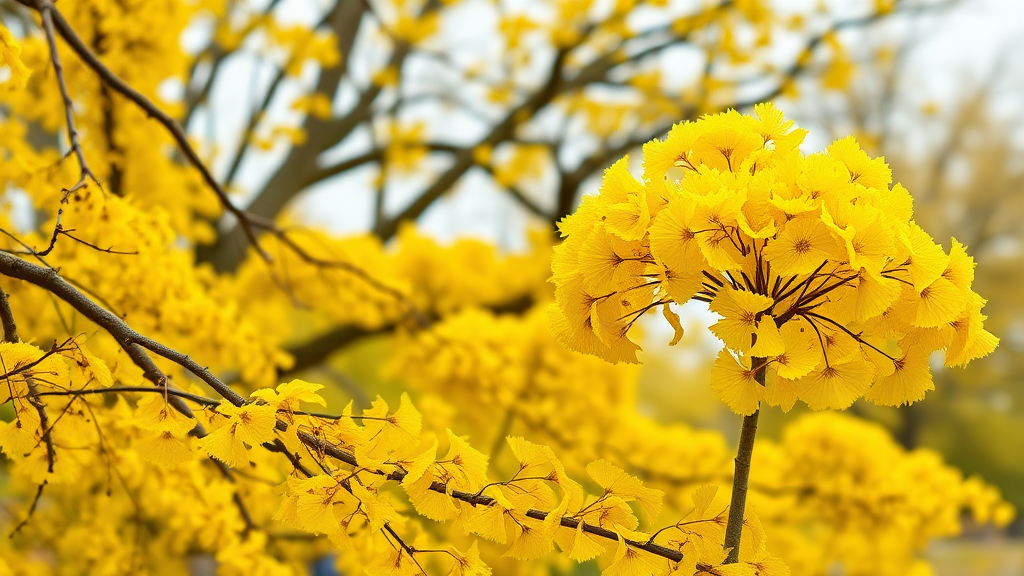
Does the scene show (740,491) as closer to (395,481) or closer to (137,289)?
(395,481)

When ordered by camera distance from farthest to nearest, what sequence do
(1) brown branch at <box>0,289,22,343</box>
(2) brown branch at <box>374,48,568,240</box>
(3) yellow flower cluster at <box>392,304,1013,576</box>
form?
1. (2) brown branch at <box>374,48,568,240</box>
2. (3) yellow flower cluster at <box>392,304,1013,576</box>
3. (1) brown branch at <box>0,289,22,343</box>

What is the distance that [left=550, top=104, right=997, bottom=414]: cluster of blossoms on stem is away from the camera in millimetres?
711

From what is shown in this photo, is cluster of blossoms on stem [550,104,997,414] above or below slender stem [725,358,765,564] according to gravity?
above

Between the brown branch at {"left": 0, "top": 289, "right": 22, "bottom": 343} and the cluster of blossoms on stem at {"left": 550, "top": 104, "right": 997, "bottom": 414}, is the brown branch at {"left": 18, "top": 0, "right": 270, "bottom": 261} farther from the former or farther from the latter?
the cluster of blossoms on stem at {"left": 550, "top": 104, "right": 997, "bottom": 414}

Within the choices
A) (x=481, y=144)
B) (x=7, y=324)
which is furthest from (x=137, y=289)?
(x=481, y=144)

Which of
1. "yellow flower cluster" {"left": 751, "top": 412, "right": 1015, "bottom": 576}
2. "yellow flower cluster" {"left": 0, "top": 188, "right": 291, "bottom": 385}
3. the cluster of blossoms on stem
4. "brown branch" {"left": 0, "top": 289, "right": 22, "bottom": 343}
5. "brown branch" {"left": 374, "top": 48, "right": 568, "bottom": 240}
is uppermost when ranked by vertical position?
"brown branch" {"left": 374, "top": 48, "right": 568, "bottom": 240}

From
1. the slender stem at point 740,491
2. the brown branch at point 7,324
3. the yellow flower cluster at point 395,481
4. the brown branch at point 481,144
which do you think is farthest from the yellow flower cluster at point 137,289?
the brown branch at point 481,144

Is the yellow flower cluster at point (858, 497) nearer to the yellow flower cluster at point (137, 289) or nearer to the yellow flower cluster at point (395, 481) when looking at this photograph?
the yellow flower cluster at point (137, 289)

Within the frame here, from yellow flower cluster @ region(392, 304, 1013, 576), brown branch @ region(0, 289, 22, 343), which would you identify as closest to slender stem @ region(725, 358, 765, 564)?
brown branch @ region(0, 289, 22, 343)

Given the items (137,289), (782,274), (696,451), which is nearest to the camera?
(782,274)

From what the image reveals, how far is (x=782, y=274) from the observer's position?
702mm

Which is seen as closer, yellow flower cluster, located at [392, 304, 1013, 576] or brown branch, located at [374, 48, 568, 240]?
yellow flower cluster, located at [392, 304, 1013, 576]

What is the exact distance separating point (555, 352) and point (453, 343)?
1.51m

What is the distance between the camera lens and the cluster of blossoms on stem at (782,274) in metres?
0.71
